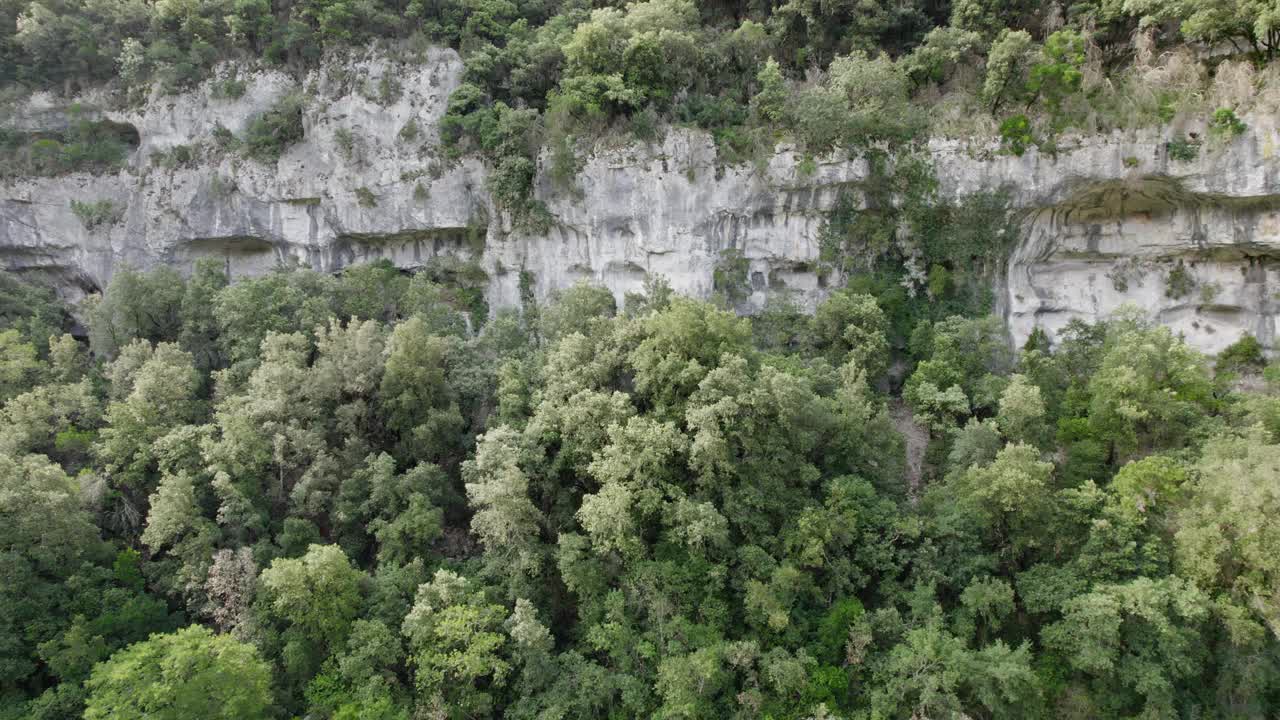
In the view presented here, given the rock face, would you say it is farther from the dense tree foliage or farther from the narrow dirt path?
the narrow dirt path

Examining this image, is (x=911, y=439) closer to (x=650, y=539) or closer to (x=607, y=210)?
(x=650, y=539)

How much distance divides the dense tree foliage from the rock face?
361cm

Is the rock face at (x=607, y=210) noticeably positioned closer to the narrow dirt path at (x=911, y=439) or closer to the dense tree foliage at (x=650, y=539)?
the dense tree foliage at (x=650, y=539)

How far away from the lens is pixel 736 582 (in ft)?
57.2

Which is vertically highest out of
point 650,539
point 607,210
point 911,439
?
point 607,210

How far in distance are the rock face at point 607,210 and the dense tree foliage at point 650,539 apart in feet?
11.8

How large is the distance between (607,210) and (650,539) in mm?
15664

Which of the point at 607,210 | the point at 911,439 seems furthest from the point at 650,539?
the point at 607,210

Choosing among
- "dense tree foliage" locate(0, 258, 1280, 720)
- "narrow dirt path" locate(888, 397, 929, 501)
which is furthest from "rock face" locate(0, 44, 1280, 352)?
"narrow dirt path" locate(888, 397, 929, 501)

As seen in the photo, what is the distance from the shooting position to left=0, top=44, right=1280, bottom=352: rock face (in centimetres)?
2316

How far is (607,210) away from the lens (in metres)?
28.5

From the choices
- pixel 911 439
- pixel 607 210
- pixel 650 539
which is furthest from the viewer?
pixel 607 210

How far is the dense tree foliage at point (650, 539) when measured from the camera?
15531mm

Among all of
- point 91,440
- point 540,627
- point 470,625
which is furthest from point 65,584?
point 540,627
